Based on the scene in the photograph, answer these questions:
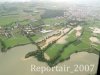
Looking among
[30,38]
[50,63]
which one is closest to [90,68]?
[50,63]

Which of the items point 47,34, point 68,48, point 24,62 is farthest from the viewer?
point 47,34

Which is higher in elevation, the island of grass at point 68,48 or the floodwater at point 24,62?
the island of grass at point 68,48

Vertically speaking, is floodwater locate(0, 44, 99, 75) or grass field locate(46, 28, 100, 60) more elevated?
grass field locate(46, 28, 100, 60)

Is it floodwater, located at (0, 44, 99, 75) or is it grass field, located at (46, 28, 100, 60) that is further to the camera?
grass field, located at (46, 28, 100, 60)

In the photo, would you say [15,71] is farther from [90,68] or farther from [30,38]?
[90,68]

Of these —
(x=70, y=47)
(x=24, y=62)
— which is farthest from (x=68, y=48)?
(x=24, y=62)

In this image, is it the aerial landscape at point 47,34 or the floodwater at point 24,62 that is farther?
the aerial landscape at point 47,34

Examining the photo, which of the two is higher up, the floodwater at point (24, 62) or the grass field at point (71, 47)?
the grass field at point (71, 47)

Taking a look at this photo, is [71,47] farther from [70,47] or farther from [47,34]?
[47,34]
